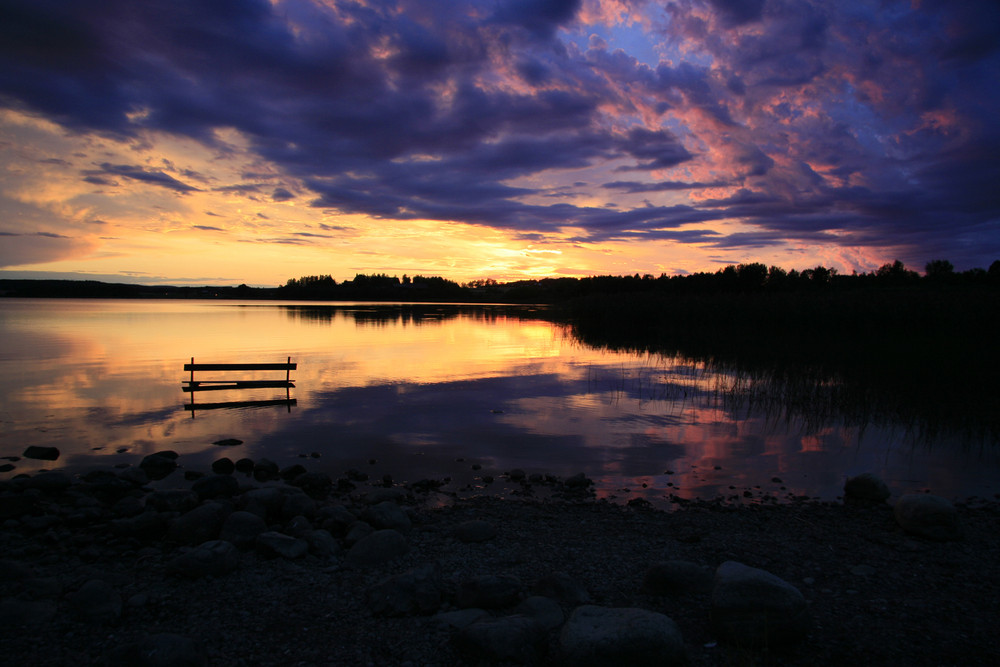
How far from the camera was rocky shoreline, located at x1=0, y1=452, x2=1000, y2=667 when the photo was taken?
193 inches

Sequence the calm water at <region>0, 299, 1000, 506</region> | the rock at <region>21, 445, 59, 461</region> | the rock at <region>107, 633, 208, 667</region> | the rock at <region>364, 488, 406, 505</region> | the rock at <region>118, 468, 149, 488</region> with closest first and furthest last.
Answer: the rock at <region>107, 633, 208, 667</region>, the rock at <region>364, 488, 406, 505</region>, the rock at <region>118, 468, 149, 488</region>, the calm water at <region>0, 299, 1000, 506</region>, the rock at <region>21, 445, 59, 461</region>

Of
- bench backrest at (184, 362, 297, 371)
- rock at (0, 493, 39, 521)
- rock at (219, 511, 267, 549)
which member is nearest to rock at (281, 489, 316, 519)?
rock at (219, 511, 267, 549)

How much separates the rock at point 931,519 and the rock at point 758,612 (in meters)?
4.15

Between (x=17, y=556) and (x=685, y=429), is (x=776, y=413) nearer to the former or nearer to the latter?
(x=685, y=429)

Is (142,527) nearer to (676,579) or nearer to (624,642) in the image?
(624,642)

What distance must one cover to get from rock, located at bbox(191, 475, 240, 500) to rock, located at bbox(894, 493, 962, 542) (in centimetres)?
1129

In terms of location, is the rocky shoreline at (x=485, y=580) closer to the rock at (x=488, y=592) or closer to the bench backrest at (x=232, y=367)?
the rock at (x=488, y=592)

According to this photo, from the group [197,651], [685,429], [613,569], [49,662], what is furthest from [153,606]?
[685,429]

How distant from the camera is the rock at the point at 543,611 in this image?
17.7 feet

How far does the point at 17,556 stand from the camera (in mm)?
7020

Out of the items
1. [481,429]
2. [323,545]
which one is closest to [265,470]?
[323,545]

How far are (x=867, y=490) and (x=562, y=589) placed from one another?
6.92 m

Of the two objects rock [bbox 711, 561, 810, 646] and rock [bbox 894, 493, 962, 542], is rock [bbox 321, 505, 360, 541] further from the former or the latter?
rock [bbox 894, 493, 962, 542]

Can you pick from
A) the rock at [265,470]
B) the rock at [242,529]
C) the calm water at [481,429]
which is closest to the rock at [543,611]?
the rock at [242,529]
